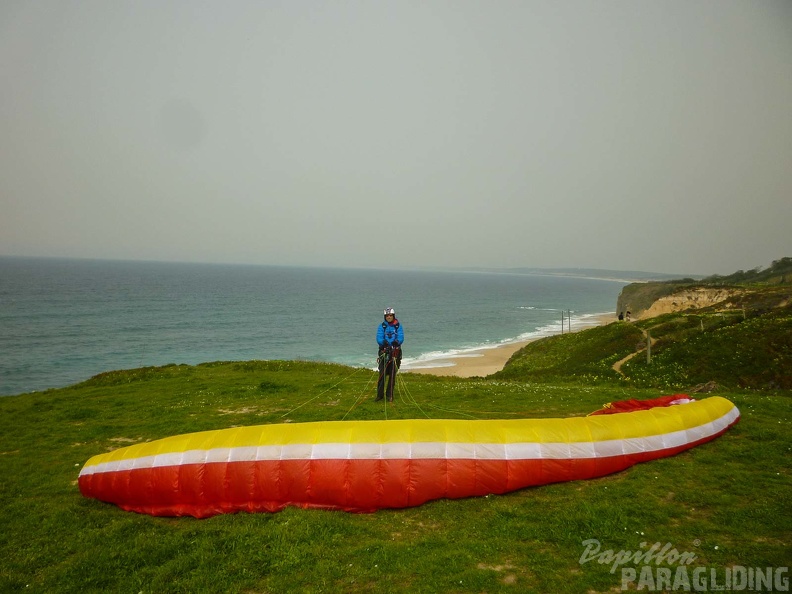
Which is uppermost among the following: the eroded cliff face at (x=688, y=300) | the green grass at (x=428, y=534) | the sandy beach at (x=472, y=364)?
the eroded cliff face at (x=688, y=300)

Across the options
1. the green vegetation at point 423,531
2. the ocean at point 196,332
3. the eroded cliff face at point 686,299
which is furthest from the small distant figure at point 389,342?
the ocean at point 196,332

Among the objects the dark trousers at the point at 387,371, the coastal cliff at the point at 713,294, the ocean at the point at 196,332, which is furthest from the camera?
the ocean at the point at 196,332

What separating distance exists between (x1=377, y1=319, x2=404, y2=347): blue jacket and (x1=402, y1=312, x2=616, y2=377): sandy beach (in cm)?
3579

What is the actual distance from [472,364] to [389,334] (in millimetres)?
48222

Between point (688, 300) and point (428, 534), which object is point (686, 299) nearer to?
point (688, 300)

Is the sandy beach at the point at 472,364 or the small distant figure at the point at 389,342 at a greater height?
the small distant figure at the point at 389,342

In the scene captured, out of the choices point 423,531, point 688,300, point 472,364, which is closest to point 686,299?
point 688,300

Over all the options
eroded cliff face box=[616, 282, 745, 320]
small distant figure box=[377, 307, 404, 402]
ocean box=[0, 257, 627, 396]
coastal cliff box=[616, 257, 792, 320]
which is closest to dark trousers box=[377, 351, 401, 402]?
small distant figure box=[377, 307, 404, 402]

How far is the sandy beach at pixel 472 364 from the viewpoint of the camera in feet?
189

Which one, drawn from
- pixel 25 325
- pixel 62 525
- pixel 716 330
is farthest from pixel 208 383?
pixel 25 325

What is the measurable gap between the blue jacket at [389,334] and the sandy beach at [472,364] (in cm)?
3579

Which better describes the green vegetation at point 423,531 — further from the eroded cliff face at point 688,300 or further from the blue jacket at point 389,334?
the eroded cliff face at point 688,300

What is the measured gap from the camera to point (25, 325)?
84.2 meters

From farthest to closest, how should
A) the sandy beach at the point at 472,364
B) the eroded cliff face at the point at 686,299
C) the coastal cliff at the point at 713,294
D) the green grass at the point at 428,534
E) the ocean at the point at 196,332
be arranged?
the ocean at the point at 196,332, the eroded cliff face at the point at 686,299, the sandy beach at the point at 472,364, the coastal cliff at the point at 713,294, the green grass at the point at 428,534
